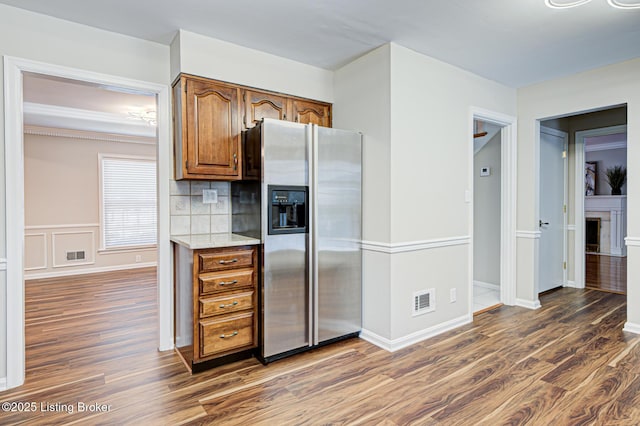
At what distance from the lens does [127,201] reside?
6.48m

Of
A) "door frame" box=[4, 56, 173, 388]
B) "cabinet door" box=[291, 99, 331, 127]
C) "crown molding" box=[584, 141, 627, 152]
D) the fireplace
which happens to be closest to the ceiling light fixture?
"cabinet door" box=[291, 99, 331, 127]

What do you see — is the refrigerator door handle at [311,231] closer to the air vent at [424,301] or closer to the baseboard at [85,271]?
the air vent at [424,301]

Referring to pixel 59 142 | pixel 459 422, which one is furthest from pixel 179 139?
pixel 59 142

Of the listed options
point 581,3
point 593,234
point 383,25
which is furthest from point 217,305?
point 593,234

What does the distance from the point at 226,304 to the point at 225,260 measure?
1.05 feet

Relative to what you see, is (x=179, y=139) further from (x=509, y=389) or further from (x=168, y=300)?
(x=509, y=389)

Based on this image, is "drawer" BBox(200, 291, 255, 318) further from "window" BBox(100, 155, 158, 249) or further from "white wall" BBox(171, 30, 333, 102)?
"window" BBox(100, 155, 158, 249)

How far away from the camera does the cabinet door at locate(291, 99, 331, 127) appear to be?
3.27 metres

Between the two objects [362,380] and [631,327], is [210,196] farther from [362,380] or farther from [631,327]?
[631,327]

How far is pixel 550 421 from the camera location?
1.95 metres

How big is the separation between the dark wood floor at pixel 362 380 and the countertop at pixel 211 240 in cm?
90

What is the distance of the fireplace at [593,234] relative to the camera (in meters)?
7.93

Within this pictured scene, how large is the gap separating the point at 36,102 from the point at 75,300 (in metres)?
2.59

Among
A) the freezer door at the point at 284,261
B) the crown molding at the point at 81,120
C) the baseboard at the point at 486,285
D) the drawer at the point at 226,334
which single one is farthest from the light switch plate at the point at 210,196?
the baseboard at the point at 486,285
